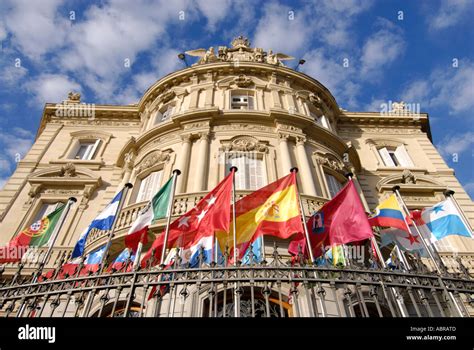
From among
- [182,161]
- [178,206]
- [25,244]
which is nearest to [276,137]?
[182,161]

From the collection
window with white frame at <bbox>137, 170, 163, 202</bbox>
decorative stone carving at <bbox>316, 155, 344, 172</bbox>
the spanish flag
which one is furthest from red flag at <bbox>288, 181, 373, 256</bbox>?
window with white frame at <bbox>137, 170, 163, 202</bbox>

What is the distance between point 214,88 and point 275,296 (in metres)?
12.2

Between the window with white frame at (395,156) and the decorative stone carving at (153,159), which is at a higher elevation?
the window with white frame at (395,156)

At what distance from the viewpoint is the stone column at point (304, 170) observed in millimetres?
12664

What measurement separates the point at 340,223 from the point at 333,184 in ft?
22.3

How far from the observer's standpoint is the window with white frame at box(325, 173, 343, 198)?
14.6 metres

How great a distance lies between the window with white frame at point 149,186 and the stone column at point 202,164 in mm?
1884

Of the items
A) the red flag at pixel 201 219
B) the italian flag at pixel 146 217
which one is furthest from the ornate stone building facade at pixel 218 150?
the red flag at pixel 201 219

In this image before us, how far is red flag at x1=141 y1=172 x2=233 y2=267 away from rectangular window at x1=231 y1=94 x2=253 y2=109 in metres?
9.33

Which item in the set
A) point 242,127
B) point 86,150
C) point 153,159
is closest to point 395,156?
point 242,127

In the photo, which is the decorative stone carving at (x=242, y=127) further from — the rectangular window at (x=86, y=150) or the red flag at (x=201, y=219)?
the rectangular window at (x=86, y=150)

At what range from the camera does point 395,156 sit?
69.1 ft

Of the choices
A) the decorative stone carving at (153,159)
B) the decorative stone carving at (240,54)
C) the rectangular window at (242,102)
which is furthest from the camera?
the decorative stone carving at (240,54)

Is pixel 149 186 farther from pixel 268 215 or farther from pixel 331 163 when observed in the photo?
pixel 331 163
